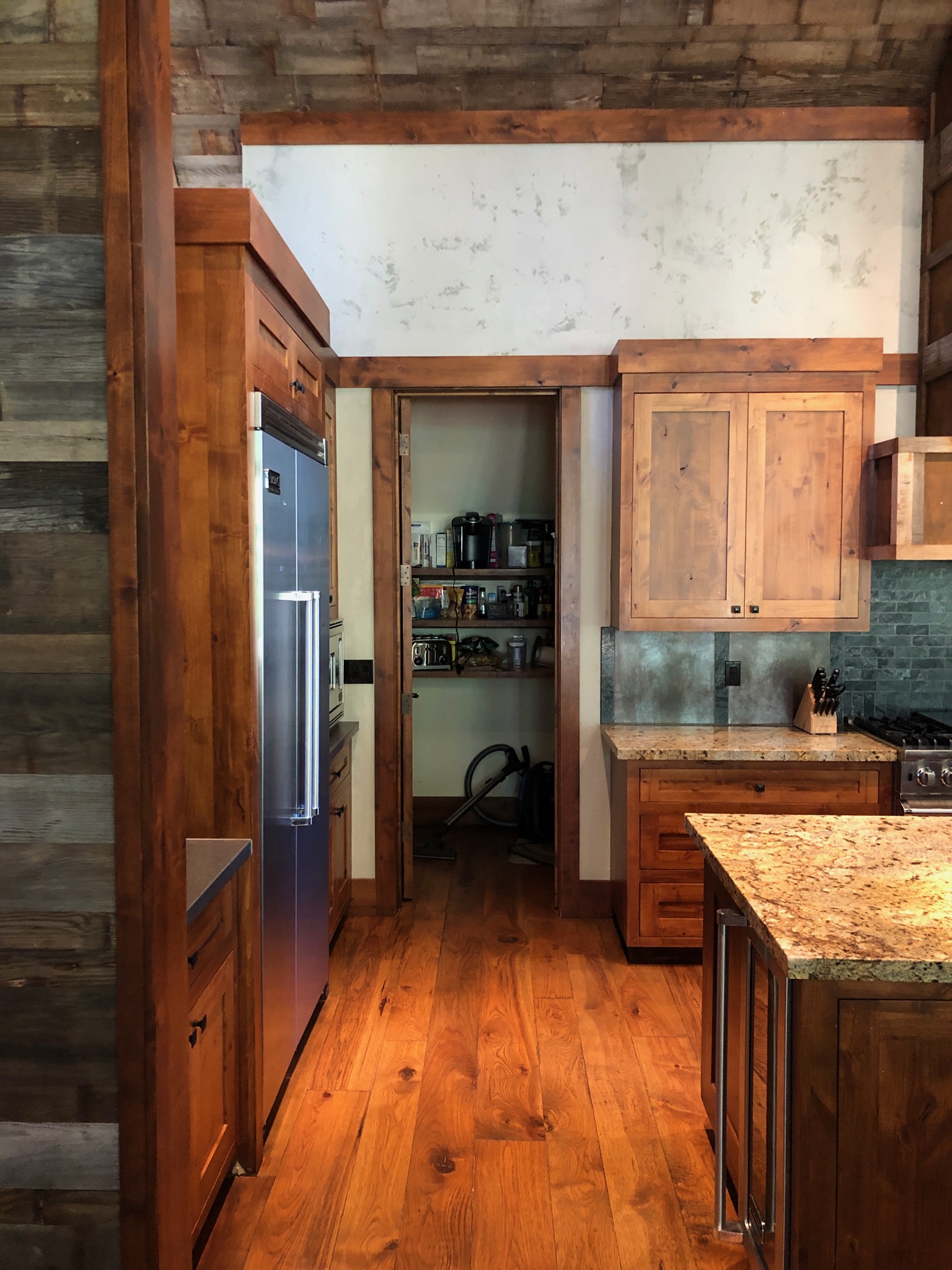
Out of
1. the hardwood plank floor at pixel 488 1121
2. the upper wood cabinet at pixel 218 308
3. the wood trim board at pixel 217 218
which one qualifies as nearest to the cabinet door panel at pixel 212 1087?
the hardwood plank floor at pixel 488 1121

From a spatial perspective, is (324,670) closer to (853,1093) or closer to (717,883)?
(717,883)

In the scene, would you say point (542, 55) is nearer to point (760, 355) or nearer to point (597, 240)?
point (597, 240)

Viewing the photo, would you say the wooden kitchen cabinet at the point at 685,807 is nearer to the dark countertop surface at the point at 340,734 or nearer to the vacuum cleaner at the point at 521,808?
the dark countertop surface at the point at 340,734

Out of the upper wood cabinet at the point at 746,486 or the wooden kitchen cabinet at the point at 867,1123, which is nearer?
the wooden kitchen cabinet at the point at 867,1123

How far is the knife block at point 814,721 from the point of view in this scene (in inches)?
143

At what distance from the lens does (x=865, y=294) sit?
376cm

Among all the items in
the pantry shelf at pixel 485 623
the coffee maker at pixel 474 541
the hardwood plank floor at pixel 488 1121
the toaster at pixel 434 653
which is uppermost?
the coffee maker at pixel 474 541

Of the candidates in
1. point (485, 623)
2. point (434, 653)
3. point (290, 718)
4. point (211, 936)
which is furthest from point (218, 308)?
point (434, 653)

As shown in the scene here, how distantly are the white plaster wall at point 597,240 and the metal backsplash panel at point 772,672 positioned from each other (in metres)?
1.29

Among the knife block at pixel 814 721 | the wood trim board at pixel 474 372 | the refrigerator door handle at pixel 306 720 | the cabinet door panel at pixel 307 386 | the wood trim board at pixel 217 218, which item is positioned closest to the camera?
the wood trim board at pixel 217 218

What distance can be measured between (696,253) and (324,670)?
2.39m

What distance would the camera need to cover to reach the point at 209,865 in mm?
1929

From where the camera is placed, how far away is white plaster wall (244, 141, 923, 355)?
147 inches

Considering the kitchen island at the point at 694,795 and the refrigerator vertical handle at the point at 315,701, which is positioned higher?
the refrigerator vertical handle at the point at 315,701
